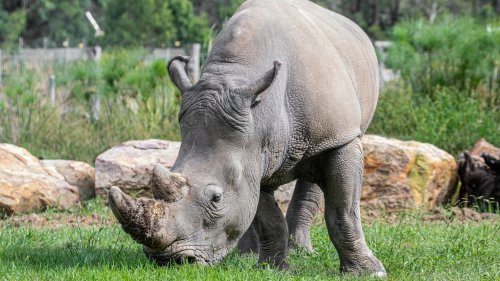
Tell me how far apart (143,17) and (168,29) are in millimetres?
1318

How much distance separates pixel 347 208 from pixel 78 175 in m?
5.31

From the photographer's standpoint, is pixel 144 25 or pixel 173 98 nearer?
pixel 173 98

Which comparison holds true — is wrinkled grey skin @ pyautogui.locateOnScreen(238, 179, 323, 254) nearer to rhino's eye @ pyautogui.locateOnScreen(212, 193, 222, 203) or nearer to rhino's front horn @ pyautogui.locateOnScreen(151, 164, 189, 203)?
rhino's eye @ pyautogui.locateOnScreen(212, 193, 222, 203)

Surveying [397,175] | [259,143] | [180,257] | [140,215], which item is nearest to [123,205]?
[140,215]

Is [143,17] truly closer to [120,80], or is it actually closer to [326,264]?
[120,80]

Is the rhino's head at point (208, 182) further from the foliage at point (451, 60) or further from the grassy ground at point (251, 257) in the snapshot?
the foliage at point (451, 60)

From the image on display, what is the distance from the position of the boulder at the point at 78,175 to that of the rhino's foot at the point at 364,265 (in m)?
5.15

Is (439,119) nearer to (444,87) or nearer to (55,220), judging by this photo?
(444,87)

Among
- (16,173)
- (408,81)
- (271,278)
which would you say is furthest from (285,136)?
(408,81)

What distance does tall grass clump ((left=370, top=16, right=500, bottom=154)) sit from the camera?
41.2ft

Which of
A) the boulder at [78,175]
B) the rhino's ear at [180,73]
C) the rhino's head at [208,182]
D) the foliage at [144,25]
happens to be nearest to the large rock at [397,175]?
the boulder at [78,175]

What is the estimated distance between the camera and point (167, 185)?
544 centimetres

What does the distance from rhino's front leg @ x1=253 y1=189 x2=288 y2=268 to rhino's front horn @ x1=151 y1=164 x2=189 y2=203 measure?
130 centimetres

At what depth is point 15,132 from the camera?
13.2 meters
